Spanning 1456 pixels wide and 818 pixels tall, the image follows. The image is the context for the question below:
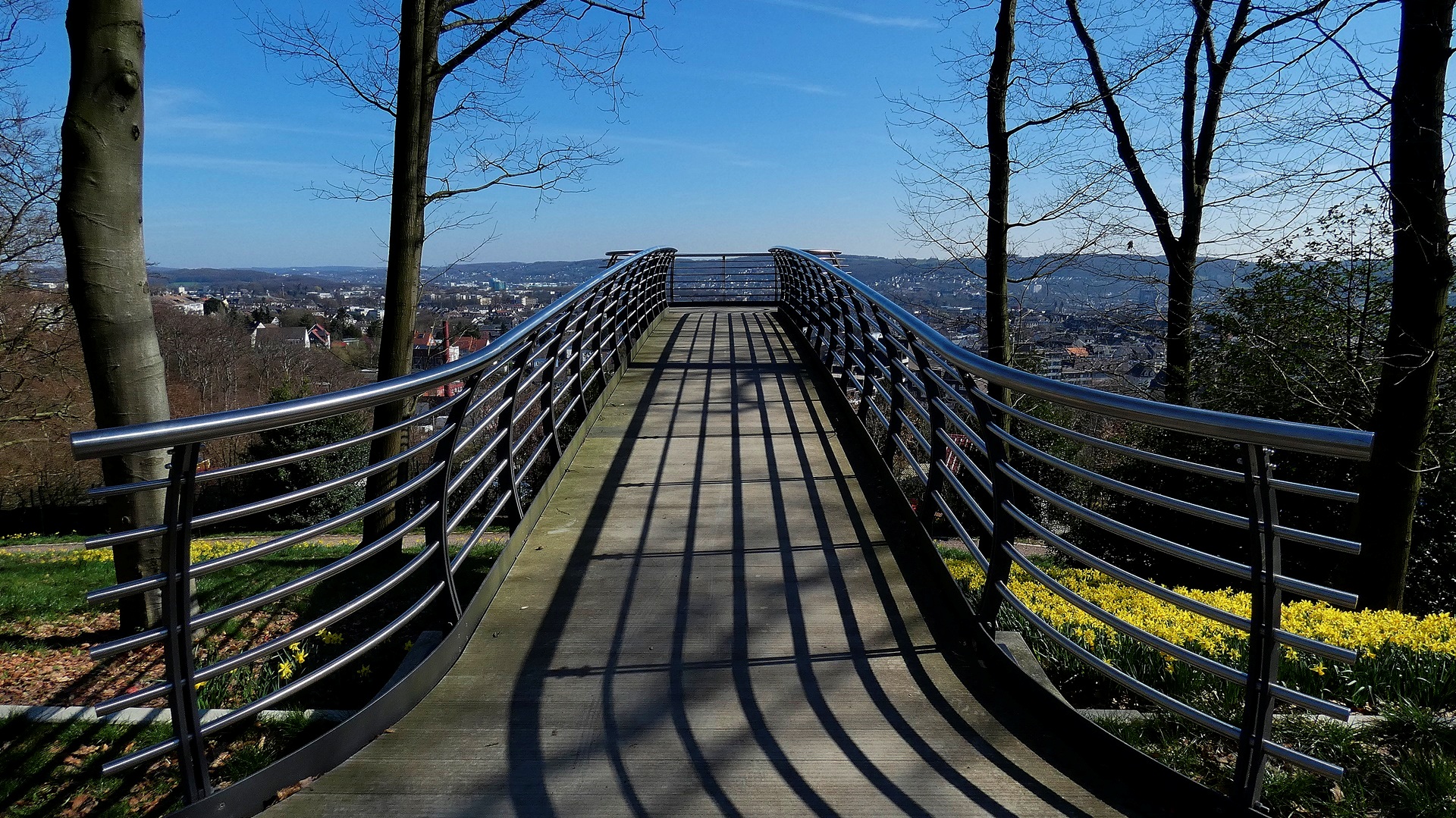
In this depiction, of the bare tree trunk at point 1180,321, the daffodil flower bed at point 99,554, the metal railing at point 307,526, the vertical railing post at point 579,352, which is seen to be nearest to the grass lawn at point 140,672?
the metal railing at point 307,526

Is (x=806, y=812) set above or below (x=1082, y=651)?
below

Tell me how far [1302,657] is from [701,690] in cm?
262

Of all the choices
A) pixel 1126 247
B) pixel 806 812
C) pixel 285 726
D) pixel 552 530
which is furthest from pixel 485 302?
pixel 806 812

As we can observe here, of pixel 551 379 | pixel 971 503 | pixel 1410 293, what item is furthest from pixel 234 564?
pixel 1410 293

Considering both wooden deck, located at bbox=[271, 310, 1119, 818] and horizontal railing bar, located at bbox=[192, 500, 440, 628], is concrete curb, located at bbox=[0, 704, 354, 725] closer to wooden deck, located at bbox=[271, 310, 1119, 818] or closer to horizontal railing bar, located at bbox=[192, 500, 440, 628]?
wooden deck, located at bbox=[271, 310, 1119, 818]

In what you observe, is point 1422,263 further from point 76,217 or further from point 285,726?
point 76,217

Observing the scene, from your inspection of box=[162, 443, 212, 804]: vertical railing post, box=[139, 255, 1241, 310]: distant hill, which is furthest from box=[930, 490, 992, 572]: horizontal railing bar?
box=[139, 255, 1241, 310]: distant hill

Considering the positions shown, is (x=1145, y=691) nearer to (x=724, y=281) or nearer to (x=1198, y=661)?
(x=1198, y=661)

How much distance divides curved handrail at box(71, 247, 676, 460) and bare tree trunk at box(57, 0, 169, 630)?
1.80 m

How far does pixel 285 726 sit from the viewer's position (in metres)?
3.36

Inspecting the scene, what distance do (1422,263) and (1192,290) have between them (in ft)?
24.6

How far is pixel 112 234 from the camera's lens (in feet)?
14.3

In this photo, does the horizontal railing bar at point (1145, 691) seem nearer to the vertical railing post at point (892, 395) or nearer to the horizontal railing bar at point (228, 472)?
the horizontal railing bar at point (228, 472)

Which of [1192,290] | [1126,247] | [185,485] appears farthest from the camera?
Answer: [1126,247]
